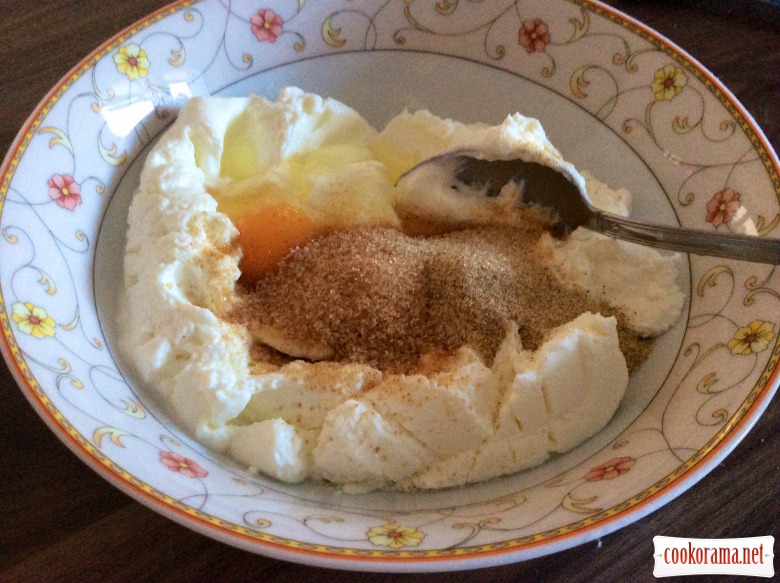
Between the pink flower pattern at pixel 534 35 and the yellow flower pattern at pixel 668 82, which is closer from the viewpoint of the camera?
the yellow flower pattern at pixel 668 82

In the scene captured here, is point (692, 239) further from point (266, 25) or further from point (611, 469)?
point (266, 25)

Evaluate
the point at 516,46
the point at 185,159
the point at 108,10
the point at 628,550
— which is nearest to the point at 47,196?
the point at 185,159

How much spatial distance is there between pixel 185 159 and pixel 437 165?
60 centimetres

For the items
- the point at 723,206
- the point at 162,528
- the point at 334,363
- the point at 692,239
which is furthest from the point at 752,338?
the point at 162,528

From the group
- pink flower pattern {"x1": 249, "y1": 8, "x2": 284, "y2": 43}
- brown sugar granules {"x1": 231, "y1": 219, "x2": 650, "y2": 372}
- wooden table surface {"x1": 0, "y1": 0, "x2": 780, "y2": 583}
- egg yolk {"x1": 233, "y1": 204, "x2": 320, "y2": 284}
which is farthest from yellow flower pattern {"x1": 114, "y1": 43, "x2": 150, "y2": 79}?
wooden table surface {"x1": 0, "y1": 0, "x2": 780, "y2": 583}

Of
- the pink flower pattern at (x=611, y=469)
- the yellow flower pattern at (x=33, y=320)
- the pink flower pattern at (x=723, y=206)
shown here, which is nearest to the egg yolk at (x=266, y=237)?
the yellow flower pattern at (x=33, y=320)

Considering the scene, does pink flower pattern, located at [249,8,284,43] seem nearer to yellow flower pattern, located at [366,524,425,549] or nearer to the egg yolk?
the egg yolk

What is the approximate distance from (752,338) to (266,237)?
103cm

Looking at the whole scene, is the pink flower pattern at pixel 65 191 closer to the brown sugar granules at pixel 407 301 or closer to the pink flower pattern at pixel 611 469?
the brown sugar granules at pixel 407 301

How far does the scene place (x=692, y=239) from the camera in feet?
4.00

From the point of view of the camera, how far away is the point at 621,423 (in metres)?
1.22

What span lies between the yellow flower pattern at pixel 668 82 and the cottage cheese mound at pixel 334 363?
271 millimetres

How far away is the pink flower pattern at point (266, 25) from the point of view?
1628 mm

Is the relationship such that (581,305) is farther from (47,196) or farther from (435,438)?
(47,196)
